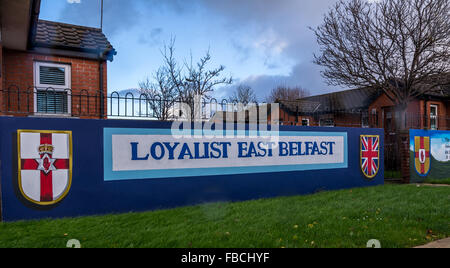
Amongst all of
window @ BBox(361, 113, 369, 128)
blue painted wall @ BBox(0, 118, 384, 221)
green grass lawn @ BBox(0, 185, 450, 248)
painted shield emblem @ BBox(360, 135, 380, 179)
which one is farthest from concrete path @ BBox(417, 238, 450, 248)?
window @ BBox(361, 113, 369, 128)

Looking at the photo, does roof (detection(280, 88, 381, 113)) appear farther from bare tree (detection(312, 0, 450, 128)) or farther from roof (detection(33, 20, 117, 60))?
roof (detection(33, 20, 117, 60))

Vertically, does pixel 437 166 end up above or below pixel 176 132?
below

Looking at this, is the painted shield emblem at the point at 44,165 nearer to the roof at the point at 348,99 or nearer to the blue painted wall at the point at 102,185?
the blue painted wall at the point at 102,185

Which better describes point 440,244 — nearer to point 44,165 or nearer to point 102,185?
point 102,185

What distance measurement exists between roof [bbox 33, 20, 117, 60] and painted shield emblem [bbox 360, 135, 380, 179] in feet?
25.9

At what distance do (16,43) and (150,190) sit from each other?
5354mm

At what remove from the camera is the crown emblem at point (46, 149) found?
5340 millimetres

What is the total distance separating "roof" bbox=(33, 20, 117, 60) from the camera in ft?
28.3

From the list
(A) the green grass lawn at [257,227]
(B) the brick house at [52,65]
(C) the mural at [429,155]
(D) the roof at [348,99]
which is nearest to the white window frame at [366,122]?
(C) the mural at [429,155]

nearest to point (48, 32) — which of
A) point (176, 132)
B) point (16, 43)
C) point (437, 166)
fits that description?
point (16, 43)

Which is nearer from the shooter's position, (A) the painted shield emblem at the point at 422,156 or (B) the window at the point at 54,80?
(B) the window at the point at 54,80
